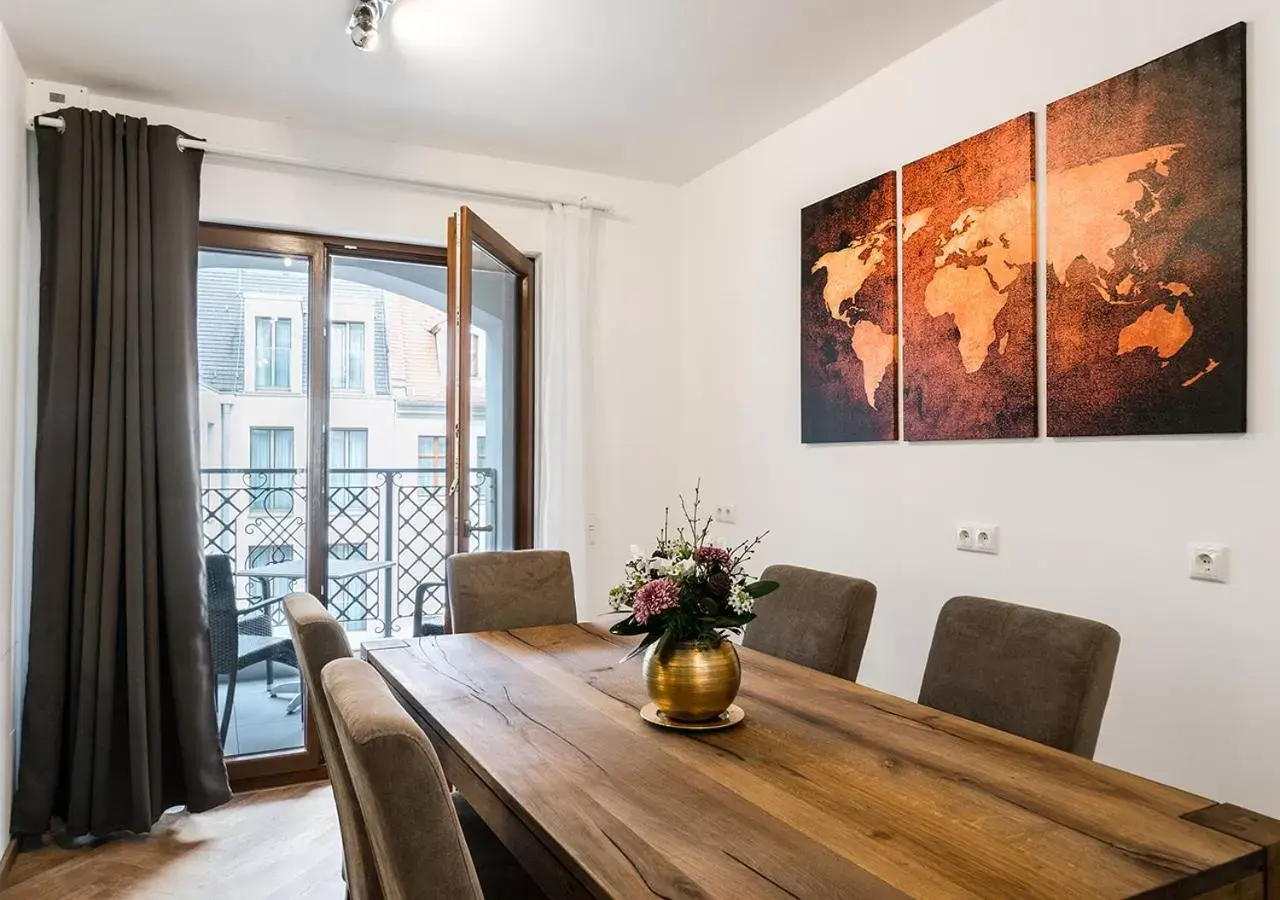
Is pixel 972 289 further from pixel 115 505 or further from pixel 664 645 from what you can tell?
pixel 115 505

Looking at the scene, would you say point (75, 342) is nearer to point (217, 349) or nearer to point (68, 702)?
point (217, 349)

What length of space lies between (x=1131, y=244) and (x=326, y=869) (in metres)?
2.93

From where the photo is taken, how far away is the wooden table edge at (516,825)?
1.15 metres

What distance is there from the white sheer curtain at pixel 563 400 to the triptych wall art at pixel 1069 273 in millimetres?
1186

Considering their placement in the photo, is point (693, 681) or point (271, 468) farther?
point (271, 468)

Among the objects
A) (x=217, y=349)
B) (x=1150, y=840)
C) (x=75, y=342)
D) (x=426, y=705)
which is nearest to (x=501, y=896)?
(x=426, y=705)

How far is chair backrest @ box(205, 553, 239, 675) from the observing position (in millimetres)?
3488

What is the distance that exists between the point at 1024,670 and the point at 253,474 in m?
2.98

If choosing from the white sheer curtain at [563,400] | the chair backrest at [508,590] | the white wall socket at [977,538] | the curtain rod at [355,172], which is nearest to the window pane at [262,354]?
the curtain rod at [355,172]

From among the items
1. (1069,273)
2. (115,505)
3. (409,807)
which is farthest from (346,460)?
(409,807)

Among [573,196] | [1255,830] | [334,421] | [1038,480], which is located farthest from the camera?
[573,196]

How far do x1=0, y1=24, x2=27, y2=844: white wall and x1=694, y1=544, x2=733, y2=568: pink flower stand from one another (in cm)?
232

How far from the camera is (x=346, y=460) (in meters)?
3.77

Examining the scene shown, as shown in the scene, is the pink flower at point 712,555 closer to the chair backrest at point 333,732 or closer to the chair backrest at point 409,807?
the chair backrest at point 333,732
